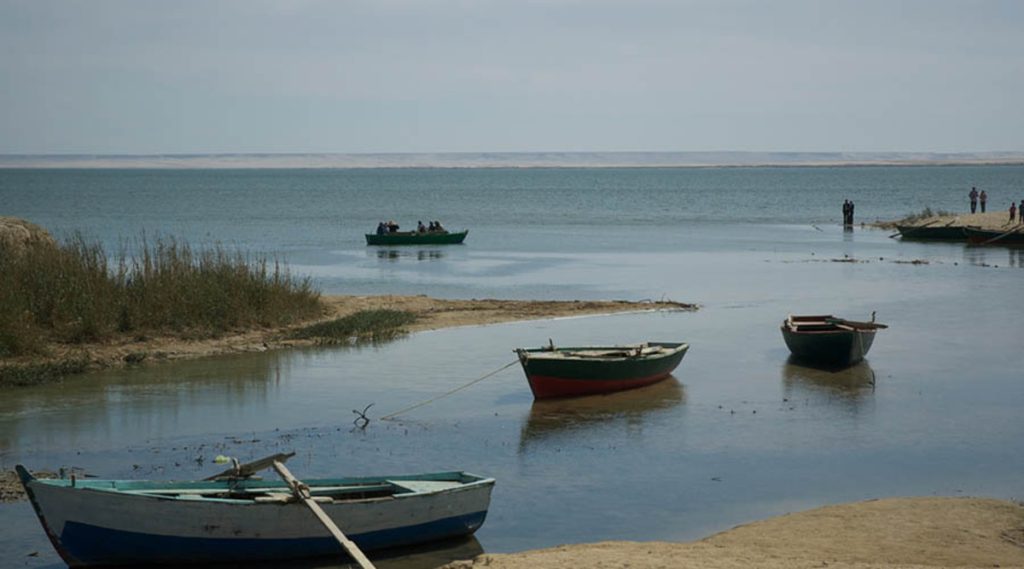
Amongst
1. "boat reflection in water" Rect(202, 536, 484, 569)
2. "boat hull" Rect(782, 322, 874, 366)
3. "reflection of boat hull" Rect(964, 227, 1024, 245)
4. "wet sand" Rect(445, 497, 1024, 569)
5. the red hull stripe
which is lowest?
"boat reflection in water" Rect(202, 536, 484, 569)

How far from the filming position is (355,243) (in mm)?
60219

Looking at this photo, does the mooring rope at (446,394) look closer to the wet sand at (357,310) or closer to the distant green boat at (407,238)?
the wet sand at (357,310)

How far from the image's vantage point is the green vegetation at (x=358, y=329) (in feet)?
84.2

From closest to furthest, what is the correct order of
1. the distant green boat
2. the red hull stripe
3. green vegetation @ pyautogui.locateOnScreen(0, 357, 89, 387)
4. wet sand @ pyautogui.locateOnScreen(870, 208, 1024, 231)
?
the red hull stripe < green vegetation @ pyautogui.locateOnScreen(0, 357, 89, 387) < the distant green boat < wet sand @ pyautogui.locateOnScreen(870, 208, 1024, 231)

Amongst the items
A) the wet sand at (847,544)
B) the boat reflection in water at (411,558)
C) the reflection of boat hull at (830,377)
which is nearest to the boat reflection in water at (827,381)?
the reflection of boat hull at (830,377)

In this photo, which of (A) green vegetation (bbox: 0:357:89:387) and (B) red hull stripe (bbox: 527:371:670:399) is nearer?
(B) red hull stripe (bbox: 527:371:670:399)

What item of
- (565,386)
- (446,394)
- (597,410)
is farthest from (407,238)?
(597,410)

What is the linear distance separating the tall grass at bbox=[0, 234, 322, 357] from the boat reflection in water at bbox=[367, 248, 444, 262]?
2235 centimetres

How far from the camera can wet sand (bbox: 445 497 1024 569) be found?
11297mm

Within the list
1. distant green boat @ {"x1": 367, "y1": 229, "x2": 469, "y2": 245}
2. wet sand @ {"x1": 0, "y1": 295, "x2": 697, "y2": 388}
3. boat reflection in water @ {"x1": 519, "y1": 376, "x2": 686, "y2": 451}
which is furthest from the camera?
distant green boat @ {"x1": 367, "y1": 229, "x2": 469, "y2": 245}

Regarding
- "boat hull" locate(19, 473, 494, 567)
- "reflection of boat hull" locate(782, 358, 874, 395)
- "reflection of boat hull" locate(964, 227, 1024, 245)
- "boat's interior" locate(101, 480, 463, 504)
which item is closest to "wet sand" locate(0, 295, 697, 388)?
"reflection of boat hull" locate(782, 358, 874, 395)

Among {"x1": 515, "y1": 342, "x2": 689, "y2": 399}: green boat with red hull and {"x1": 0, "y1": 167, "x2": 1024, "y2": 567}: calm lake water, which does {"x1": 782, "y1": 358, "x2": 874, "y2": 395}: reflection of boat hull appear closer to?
{"x1": 0, "y1": 167, "x2": 1024, "y2": 567}: calm lake water

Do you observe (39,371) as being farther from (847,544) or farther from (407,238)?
(407,238)

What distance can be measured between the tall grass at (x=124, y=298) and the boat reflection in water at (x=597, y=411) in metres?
8.08
